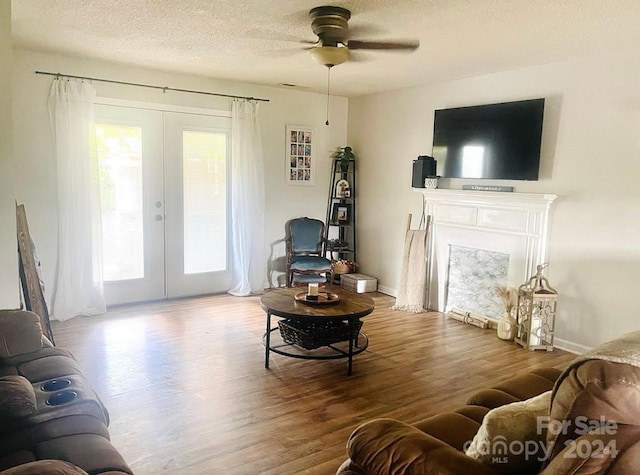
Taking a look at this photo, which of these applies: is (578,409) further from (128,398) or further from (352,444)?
(128,398)

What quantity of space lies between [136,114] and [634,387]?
5122 millimetres

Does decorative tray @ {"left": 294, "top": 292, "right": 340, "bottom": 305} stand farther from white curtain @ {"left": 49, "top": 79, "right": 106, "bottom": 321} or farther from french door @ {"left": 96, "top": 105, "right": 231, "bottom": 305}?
white curtain @ {"left": 49, "top": 79, "right": 106, "bottom": 321}

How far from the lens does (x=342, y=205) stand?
21.8ft

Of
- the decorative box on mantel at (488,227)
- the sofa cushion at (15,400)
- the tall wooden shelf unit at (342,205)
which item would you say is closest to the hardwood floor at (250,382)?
the decorative box on mantel at (488,227)

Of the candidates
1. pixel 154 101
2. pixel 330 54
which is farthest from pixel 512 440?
pixel 154 101

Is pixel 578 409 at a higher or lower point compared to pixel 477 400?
higher

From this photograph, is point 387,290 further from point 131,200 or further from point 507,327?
point 131,200

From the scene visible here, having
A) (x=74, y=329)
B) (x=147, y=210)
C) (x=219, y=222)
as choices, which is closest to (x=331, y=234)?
(x=219, y=222)

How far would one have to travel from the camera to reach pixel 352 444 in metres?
1.64

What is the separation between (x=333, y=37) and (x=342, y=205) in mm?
3464

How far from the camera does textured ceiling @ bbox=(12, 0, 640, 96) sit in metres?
2.98

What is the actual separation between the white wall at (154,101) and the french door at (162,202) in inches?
11.5

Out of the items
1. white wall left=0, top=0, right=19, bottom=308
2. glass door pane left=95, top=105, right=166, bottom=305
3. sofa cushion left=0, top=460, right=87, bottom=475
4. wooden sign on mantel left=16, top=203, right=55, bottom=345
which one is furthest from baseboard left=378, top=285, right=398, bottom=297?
sofa cushion left=0, top=460, right=87, bottom=475

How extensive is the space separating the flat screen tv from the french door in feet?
8.44
